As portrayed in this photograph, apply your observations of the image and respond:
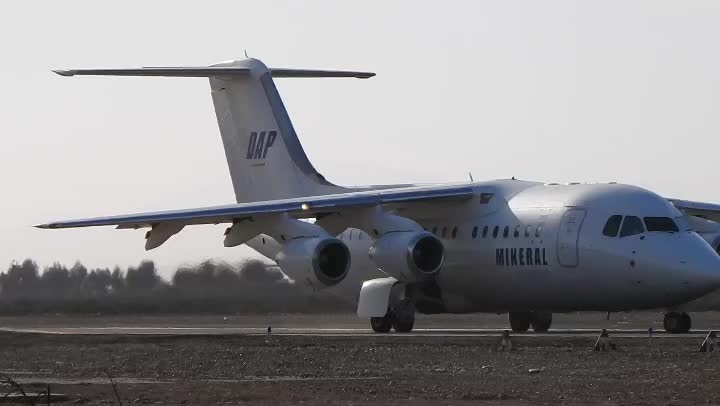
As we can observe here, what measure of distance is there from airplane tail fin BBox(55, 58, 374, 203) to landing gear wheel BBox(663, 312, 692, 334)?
323 inches

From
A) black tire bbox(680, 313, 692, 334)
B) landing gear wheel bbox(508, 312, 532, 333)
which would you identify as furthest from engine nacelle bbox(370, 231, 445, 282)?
black tire bbox(680, 313, 692, 334)

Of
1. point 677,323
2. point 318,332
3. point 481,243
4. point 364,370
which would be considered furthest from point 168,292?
point 364,370

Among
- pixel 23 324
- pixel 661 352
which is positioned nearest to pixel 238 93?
pixel 23 324

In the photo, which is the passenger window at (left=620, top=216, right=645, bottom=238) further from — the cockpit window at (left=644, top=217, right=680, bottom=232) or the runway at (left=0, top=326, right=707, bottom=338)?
the runway at (left=0, top=326, right=707, bottom=338)

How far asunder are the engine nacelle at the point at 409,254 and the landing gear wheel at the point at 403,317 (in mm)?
1017

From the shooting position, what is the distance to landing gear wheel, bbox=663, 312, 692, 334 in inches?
1075

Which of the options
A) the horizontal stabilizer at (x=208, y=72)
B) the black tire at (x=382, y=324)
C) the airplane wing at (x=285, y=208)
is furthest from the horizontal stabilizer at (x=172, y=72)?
the black tire at (x=382, y=324)

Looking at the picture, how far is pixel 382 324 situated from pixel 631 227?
5.85 meters

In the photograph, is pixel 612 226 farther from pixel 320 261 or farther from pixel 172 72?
pixel 172 72

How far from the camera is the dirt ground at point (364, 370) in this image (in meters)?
14.7

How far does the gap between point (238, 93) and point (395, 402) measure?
20.6m

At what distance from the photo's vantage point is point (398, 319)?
29.0m

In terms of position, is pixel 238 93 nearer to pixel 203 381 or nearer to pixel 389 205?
pixel 389 205

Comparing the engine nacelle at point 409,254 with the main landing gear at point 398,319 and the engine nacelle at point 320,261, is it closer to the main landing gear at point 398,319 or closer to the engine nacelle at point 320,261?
the engine nacelle at point 320,261
